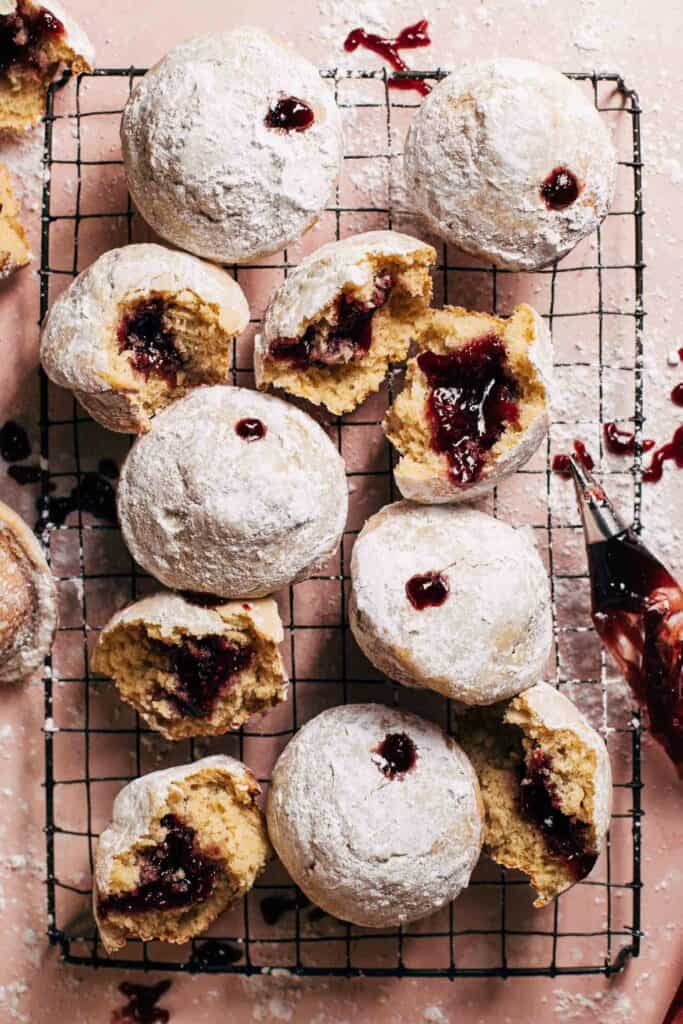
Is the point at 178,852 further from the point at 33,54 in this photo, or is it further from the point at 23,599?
the point at 33,54

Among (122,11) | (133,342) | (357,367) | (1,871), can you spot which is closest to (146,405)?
(133,342)

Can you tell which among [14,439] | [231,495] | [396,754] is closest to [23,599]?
[14,439]

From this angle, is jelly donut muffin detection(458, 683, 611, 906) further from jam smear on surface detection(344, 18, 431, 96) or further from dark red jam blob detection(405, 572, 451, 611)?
jam smear on surface detection(344, 18, 431, 96)

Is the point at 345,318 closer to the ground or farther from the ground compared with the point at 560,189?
closer to the ground

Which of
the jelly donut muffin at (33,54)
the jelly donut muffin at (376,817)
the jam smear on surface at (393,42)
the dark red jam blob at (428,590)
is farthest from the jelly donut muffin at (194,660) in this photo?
the jam smear on surface at (393,42)

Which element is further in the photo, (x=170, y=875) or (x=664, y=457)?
(x=664, y=457)

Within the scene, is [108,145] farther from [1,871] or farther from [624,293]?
[1,871]

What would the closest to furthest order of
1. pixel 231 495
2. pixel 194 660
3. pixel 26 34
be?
pixel 231 495, pixel 194 660, pixel 26 34

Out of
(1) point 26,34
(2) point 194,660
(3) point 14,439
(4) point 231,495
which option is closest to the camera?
(4) point 231,495
